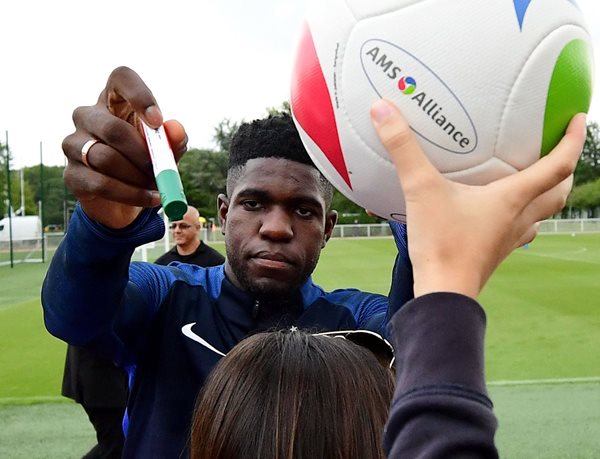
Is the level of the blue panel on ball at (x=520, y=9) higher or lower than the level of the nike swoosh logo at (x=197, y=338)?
higher

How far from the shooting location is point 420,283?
0.93 meters

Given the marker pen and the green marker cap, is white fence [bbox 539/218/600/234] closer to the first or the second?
the marker pen

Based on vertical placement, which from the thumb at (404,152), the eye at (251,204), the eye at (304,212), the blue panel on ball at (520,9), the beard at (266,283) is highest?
the blue panel on ball at (520,9)

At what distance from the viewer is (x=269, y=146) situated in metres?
1.98

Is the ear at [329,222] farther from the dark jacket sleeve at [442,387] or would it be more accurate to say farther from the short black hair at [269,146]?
the dark jacket sleeve at [442,387]

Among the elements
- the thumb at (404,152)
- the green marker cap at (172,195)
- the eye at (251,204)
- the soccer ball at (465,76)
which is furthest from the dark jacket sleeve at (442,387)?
the eye at (251,204)

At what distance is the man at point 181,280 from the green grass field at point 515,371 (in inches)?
137

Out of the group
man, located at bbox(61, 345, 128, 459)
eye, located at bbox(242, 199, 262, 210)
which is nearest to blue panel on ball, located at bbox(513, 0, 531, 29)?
eye, located at bbox(242, 199, 262, 210)

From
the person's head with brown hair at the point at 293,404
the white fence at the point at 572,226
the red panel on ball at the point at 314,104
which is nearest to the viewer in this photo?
the person's head with brown hair at the point at 293,404

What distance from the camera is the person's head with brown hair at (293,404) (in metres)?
1.12

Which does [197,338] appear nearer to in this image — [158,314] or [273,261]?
[158,314]

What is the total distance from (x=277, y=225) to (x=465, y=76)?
0.82 m

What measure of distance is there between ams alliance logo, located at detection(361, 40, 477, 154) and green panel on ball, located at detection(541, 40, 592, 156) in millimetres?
130

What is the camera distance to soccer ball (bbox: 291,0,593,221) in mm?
1137
